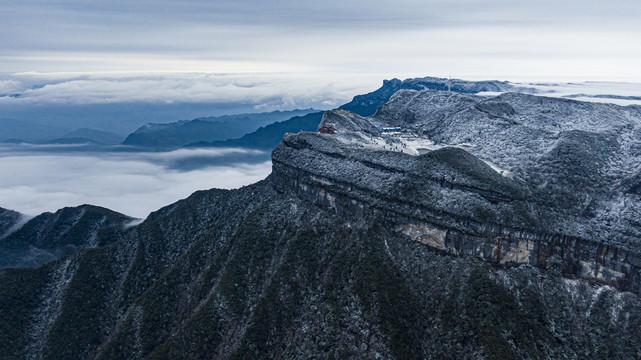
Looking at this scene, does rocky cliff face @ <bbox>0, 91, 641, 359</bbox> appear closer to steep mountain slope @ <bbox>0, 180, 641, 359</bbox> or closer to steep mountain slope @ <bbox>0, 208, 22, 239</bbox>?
steep mountain slope @ <bbox>0, 180, 641, 359</bbox>

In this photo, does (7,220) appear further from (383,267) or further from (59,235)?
(383,267)

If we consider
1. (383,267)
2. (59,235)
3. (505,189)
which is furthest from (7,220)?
(505,189)

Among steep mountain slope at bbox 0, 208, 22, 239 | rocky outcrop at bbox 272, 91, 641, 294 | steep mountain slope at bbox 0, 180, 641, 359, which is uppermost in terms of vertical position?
rocky outcrop at bbox 272, 91, 641, 294

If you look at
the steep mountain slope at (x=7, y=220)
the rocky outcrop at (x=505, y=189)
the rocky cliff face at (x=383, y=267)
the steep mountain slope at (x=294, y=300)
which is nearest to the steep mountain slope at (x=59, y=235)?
the steep mountain slope at (x=7, y=220)

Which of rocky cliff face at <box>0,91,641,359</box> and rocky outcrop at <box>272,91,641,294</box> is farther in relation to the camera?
rocky outcrop at <box>272,91,641,294</box>

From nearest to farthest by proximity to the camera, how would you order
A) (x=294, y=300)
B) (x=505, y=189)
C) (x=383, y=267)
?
(x=505, y=189)
(x=383, y=267)
(x=294, y=300)

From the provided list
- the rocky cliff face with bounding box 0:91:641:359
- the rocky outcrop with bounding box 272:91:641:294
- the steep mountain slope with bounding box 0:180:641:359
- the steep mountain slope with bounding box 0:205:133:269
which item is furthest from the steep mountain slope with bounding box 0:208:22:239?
the rocky outcrop with bounding box 272:91:641:294
